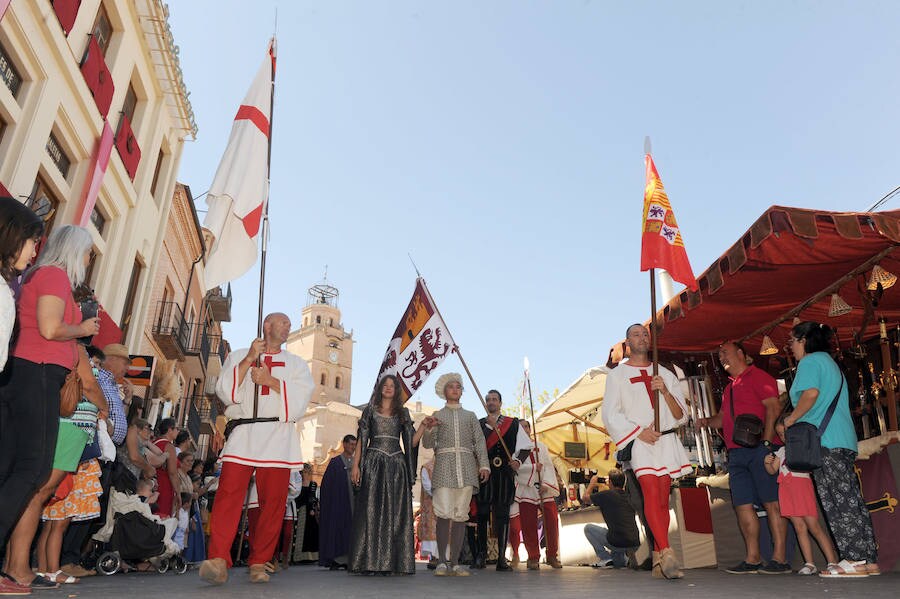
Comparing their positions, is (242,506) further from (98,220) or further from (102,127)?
(98,220)

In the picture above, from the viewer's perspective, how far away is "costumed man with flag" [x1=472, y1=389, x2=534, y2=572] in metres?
8.12

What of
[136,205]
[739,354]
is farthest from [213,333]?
[739,354]

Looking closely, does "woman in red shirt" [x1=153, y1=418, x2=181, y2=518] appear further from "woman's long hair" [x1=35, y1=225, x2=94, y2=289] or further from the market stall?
the market stall

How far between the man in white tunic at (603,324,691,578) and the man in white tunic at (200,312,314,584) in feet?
8.66

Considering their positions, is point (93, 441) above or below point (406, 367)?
below

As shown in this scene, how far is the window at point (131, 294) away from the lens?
15.9 m

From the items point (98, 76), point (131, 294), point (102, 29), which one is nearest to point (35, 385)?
point (98, 76)

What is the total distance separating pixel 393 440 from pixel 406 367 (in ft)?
8.95

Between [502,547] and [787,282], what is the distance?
4215mm

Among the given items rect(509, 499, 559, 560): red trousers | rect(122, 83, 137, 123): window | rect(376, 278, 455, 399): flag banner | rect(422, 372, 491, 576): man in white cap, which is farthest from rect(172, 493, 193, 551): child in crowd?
rect(122, 83, 137, 123): window

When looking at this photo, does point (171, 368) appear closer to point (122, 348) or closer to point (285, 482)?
point (122, 348)

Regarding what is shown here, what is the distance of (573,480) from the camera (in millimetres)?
11828

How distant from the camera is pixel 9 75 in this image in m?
10.6

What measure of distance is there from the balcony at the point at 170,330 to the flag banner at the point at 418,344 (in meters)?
11.9
